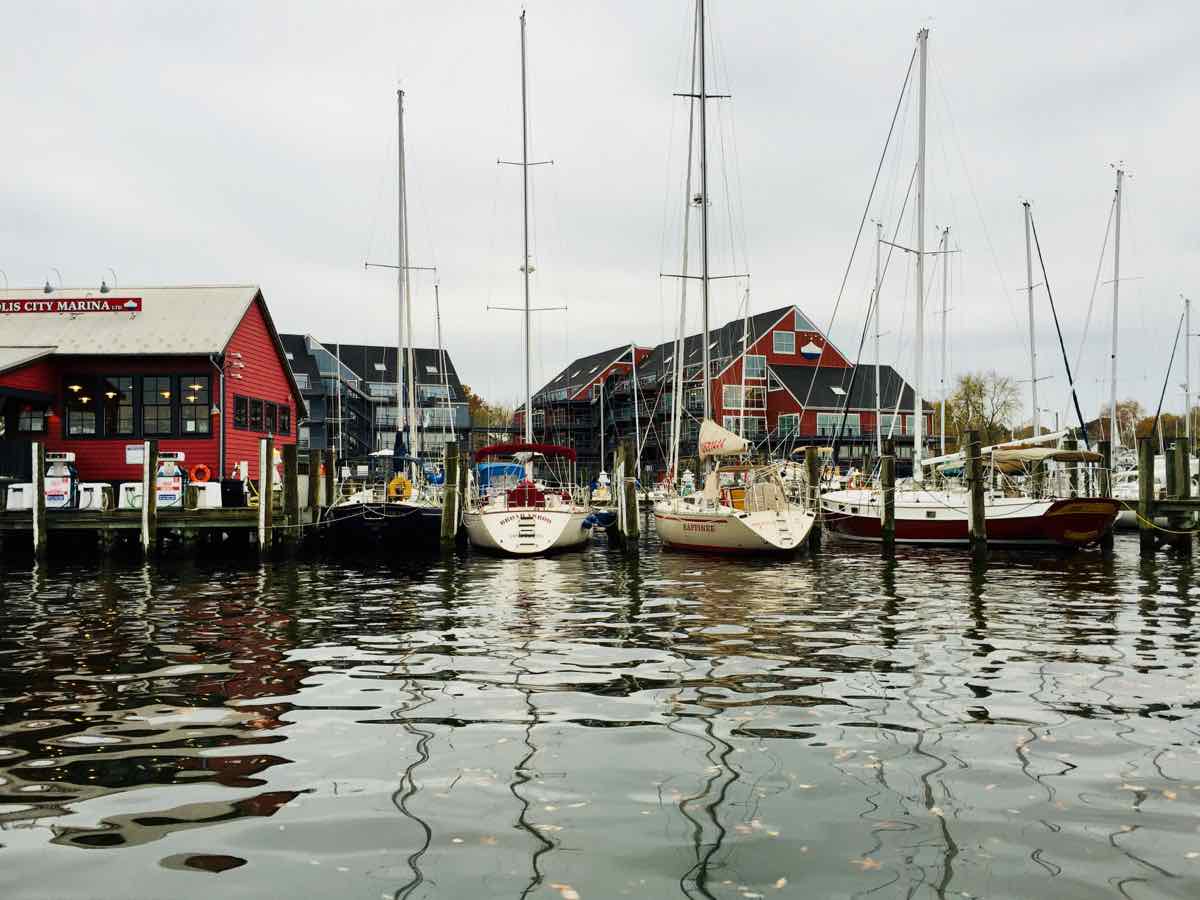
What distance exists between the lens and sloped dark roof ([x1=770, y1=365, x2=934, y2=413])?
262 feet

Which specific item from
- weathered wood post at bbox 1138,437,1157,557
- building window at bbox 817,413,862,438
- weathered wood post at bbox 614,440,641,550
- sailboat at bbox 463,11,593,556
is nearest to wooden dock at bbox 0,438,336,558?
sailboat at bbox 463,11,593,556

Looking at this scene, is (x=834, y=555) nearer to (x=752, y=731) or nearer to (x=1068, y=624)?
(x=1068, y=624)

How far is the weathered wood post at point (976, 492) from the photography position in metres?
26.6

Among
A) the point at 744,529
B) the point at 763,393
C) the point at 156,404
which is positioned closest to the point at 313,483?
the point at 156,404

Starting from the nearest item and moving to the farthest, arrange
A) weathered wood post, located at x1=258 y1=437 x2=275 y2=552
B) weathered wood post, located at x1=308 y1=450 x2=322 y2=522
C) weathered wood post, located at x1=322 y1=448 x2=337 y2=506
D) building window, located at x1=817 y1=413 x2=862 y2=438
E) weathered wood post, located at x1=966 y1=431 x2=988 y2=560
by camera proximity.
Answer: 1. weathered wood post, located at x1=966 y1=431 x2=988 y2=560
2. weathered wood post, located at x1=258 y1=437 x2=275 y2=552
3. weathered wood post, located at x1=308 y1=450 x2=322 y2=522
4. weathered wood post, located at x1=322 y1=448 x2=337 y2=506
5. building window, located at x1=817 y1=413 x2=862 y2=438

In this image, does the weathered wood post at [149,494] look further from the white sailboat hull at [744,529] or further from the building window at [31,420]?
the white sailboat hull at [744,529]

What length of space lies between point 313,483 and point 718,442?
476 inches

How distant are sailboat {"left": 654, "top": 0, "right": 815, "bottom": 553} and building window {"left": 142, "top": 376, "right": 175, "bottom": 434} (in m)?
16.6

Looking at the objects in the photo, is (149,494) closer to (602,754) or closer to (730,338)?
(602,754)

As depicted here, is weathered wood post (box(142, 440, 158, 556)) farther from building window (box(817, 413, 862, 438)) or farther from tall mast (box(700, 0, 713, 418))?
building window (box(817, 413, 862, 438))

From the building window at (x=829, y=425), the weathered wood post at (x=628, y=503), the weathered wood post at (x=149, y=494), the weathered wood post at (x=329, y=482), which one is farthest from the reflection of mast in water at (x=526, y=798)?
the building window at (x=829, y=425)

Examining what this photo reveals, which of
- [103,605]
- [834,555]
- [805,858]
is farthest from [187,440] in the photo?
[805,858]

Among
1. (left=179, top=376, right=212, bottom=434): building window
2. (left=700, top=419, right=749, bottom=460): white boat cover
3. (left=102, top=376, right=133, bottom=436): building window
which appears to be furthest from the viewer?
(left=179, top=376, right=212, bottom=434): building window

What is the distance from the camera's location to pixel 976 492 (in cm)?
2733
